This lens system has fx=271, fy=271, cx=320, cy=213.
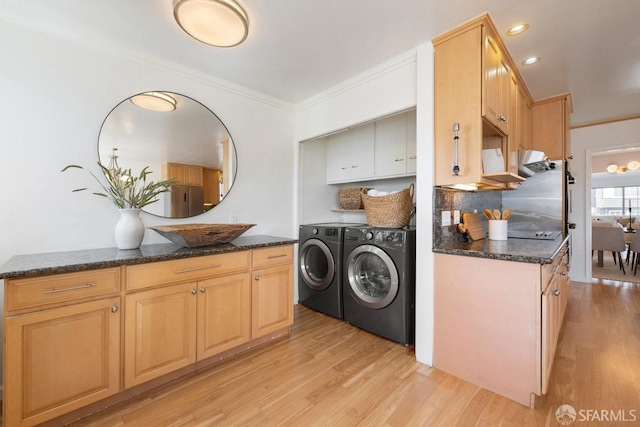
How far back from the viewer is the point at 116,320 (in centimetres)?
151

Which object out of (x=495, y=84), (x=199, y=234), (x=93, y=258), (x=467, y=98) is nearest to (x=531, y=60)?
(x=495, y=84)

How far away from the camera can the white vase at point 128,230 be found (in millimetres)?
1826

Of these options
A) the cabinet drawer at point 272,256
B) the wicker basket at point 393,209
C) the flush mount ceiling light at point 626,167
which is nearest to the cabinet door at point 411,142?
the wicker basket at point 393,209

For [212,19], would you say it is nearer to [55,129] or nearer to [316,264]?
[55,129]

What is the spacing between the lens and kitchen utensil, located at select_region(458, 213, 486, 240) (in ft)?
7.57

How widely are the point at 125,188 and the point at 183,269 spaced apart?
80 centimetres

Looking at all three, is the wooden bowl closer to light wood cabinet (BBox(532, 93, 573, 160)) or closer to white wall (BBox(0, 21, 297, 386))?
white wall (BBox(0, 21, 297, 386))

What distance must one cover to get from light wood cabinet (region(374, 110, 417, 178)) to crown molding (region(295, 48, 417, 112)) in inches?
22.1

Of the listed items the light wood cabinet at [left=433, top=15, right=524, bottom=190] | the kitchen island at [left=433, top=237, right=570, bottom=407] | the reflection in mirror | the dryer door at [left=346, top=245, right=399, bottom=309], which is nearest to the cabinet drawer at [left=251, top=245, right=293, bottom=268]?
Result: the dryer door at [left=346, top=245, right=399, bottom=309]

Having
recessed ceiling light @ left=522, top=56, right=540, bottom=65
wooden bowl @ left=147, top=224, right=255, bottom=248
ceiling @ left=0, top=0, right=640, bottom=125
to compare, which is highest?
recessed ceiling light @ left=522, top=56, right=540, bottom=65

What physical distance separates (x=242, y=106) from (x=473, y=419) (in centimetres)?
301

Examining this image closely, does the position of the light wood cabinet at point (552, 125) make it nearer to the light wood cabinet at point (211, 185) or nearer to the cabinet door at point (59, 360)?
the light wood cabinet at point (211, 185)

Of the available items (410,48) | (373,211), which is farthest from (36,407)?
(410,48)

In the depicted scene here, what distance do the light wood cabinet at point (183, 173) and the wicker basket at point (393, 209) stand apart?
5.27ft
